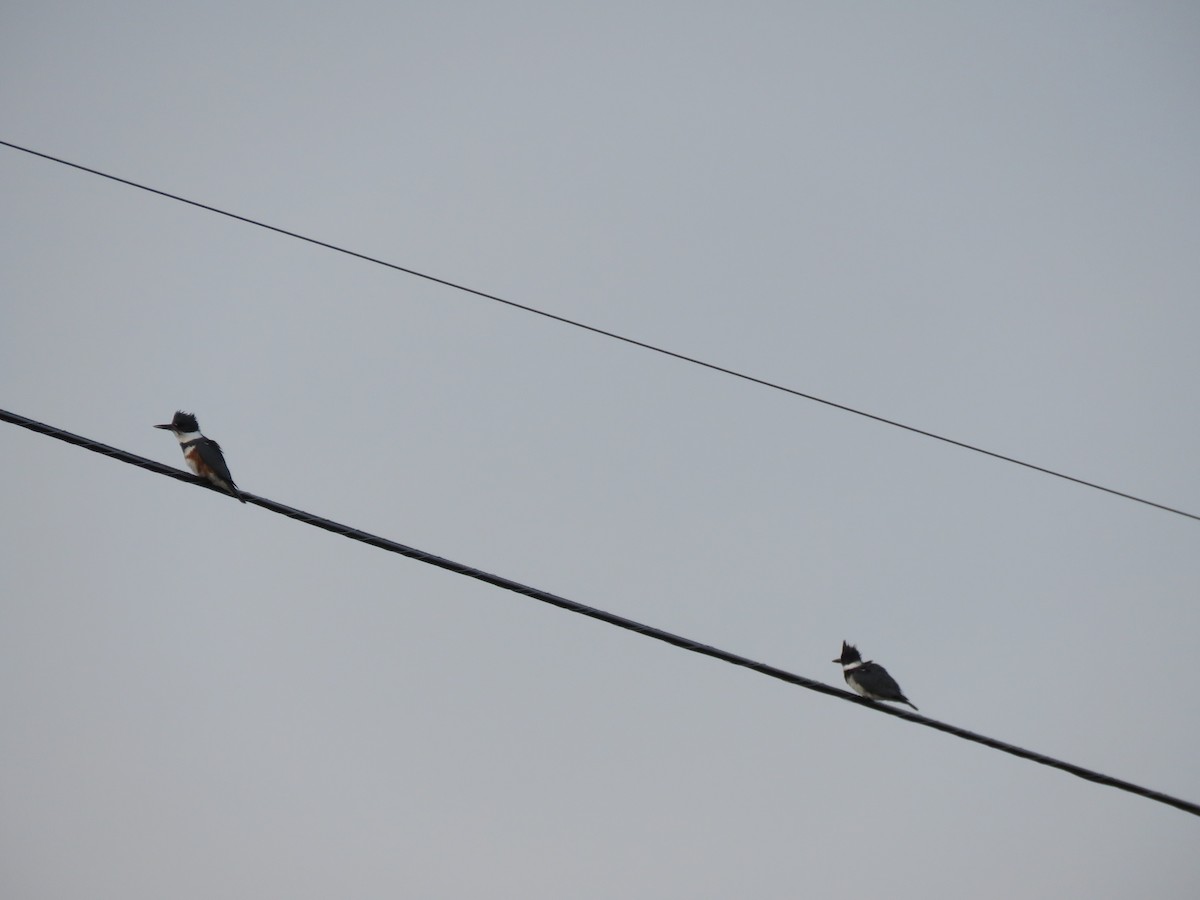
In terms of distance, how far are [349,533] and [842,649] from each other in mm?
6359

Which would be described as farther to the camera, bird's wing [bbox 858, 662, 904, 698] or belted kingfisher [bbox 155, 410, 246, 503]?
bird's wing [bbox 858, 662, 904, 698]

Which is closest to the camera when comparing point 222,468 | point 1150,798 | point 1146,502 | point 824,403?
point 1150,798

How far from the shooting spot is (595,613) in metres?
5.27

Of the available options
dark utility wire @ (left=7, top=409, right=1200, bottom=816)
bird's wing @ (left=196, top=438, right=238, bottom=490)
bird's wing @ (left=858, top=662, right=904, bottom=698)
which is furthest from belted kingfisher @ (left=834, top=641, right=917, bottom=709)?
bird's wing @ (left=196, top=438, right=238, bottom=490)

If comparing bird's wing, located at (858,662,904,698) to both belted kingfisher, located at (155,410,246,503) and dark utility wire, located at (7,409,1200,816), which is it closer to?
dark utility wire, located at (7,409,1200,816)

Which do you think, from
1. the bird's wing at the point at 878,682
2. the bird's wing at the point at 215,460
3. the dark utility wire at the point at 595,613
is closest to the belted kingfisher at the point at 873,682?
the bird's wing at the point at 878,682

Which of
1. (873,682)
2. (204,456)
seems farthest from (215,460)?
(873,682)

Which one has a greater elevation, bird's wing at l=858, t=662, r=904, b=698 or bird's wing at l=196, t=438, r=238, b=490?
bird's wing at l=196, t=438, r=238, b=490

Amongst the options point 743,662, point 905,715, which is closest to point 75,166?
point 743,662

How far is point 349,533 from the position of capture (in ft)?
18.0

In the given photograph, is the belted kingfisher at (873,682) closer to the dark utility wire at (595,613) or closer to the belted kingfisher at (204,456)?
the dark utility wire at (595,613)

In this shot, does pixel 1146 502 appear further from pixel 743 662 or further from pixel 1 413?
pixel 1 413

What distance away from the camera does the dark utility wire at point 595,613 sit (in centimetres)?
518

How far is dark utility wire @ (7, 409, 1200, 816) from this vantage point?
17.0 feet
